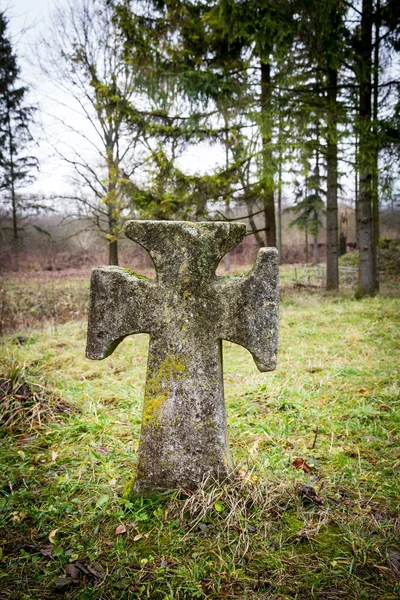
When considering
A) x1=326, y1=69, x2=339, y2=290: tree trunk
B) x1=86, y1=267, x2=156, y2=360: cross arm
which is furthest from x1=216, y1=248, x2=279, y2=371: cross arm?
x1=326, y1=69, x2=339, y2=290: tree trunk

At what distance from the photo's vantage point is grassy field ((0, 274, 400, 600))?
1.65 m

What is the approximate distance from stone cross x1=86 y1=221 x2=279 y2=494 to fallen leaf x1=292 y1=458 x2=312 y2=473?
2.15ft

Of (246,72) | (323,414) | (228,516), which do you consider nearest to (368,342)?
(323,414)

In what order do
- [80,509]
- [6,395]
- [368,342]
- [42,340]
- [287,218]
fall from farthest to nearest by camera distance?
1. [287,218]
2. [42,340]
3. [368,342]
4. [6,395]
5. [80,509]

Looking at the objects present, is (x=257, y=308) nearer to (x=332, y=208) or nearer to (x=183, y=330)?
(x=183, y=330)

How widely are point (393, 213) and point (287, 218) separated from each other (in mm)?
11567

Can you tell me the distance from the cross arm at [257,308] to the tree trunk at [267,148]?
23.1ft

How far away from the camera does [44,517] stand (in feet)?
6.69

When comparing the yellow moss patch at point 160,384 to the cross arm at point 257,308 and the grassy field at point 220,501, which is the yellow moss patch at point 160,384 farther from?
the grassy field at point 220,501

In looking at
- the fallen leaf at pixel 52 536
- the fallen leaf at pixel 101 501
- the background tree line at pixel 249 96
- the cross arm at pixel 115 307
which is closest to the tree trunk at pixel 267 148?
the background tree line at pixel 249 96

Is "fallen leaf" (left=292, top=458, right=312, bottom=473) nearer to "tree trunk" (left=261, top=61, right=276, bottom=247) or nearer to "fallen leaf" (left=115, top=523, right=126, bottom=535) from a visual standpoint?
"fallen leaf" (left=115, top=523, right=126, bottom=535)

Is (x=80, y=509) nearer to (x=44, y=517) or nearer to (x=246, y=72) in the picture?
(x=44, y=517)

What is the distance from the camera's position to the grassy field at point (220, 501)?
1.65 meters

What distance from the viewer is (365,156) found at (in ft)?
27.7
